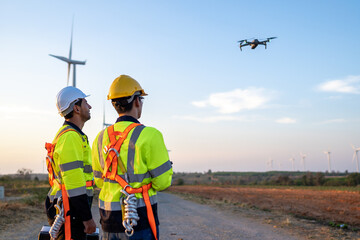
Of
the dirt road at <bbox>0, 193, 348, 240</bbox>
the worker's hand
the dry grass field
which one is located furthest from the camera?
the dry grass field

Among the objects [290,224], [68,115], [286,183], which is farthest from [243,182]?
[68,115]

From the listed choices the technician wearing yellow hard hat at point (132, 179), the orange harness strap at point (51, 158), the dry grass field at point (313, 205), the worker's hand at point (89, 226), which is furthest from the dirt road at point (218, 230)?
the technician wearing yellow hard hat at point (132, 179)

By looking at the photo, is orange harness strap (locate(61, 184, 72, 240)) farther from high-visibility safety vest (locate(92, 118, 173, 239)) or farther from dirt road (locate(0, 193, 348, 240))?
dirt road (locate(0, 193, 348, 240))

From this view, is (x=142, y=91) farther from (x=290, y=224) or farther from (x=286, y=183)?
(x=286, y=183)

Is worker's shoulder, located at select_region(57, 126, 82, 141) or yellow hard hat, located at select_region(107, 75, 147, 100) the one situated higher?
yellow hard hat, located at select_region(107, 75, 147, 100)

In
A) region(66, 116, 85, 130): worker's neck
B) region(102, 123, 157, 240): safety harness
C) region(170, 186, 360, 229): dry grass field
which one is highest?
region(66, 116, 85, 130): worker's neck

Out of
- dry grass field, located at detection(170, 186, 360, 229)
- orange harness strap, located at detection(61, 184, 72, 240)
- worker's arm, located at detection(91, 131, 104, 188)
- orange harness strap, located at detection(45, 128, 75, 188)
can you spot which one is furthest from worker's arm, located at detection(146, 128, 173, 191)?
dry grass field, located at detection(170, 186, 360, 229)
